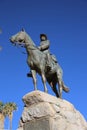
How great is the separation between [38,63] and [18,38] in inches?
45.6

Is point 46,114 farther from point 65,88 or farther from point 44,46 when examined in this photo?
point 44,46

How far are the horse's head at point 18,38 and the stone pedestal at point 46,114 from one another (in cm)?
203

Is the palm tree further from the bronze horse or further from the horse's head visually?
the horse's head

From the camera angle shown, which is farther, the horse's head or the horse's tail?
the horse's tail

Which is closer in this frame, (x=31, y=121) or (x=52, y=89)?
(x=31, y=121)

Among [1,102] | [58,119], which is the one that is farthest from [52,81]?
[1,102]

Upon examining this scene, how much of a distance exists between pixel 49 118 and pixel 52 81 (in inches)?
96.9

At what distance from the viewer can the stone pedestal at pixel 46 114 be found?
10.6 m

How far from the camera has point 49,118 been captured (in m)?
10.6

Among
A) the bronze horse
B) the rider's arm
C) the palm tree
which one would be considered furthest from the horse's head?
the palm tree

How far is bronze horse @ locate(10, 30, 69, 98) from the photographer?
11789mm

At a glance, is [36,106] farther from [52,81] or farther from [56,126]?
[52,81]

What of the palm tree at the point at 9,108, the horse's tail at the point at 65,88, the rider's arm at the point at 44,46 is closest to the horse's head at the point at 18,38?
the rider's arm at the point at 44,46

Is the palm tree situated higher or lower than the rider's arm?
lower
